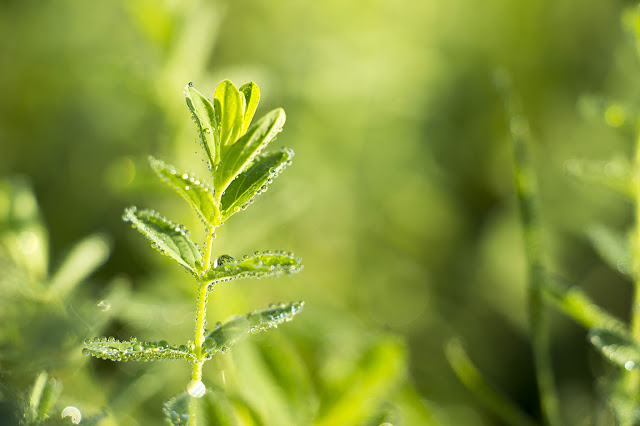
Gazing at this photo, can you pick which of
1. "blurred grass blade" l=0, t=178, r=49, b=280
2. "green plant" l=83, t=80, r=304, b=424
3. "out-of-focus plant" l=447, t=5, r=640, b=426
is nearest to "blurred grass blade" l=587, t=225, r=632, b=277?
"out-of-focus plant" l=447, t=5, r=640, b=426

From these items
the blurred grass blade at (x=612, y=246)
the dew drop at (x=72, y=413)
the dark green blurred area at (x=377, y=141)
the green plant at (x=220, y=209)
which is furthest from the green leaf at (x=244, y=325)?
the dark green blurred area at (x=377, y=141)

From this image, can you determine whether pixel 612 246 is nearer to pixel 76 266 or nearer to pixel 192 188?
pixel 192 188

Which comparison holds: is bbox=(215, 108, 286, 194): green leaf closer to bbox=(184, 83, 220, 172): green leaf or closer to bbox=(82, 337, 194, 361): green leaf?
bbox=(184, 83, 220, 172): green leaf

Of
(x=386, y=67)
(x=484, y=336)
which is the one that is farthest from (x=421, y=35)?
(x=484, y=336)

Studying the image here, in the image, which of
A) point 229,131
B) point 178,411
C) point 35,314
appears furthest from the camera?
point 35,314

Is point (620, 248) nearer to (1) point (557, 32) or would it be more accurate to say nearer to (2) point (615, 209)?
(2) point (615, 209)

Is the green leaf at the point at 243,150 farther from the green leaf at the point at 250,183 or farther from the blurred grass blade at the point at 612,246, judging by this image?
the blurred grass blade at the point at 612,246

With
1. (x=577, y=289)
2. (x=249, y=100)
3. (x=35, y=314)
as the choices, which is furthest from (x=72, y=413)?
(x=577, y=289)
